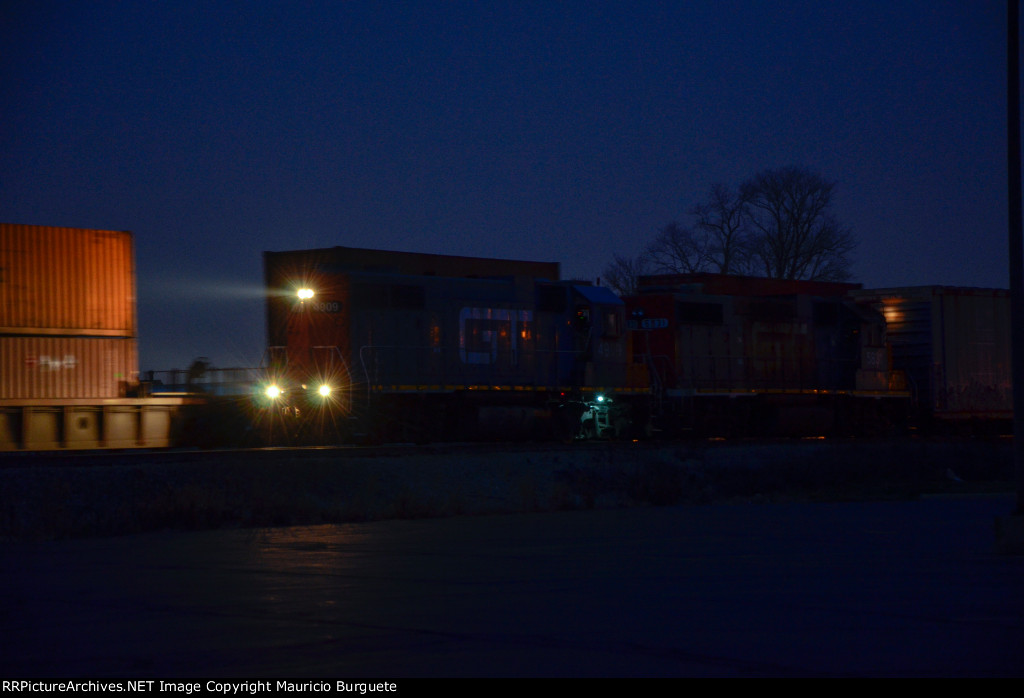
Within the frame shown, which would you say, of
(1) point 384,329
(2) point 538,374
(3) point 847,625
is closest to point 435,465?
(1) point 384,329

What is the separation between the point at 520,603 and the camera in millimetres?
7707

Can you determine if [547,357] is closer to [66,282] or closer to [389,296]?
[389,296]

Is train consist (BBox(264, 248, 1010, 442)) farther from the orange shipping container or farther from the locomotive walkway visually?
the locomotive walkway

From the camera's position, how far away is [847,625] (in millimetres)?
6902

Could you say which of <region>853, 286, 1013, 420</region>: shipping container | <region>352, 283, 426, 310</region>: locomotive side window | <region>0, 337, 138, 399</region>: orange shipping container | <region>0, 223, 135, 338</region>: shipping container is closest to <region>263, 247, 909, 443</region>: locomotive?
<region>352, 283, 426, 310</region>: locomotive side window

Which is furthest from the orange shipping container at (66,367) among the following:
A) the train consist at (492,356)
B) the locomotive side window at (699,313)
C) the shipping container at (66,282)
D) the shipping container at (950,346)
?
the shipping container at (950,346)

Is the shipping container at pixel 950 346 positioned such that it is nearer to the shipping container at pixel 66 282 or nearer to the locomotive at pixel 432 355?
the locomotive at pixel 432 355

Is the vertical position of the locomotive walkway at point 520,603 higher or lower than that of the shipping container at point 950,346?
lower

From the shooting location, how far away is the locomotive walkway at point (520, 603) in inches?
234

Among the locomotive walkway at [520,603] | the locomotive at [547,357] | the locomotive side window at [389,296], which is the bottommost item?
the locomotive walkway at [520,603]

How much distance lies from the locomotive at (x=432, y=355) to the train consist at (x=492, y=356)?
0.04 m

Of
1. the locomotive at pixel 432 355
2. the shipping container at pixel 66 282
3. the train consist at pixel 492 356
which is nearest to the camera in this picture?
the shipping container at pixel 66 282

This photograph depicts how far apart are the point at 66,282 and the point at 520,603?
15286mm

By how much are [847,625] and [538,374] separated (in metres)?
19.4
